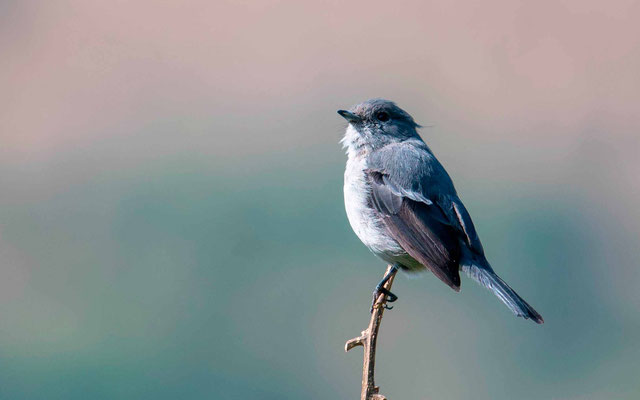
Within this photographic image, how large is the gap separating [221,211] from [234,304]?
21.4 feet

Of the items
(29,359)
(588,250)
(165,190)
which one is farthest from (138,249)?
(588,250)

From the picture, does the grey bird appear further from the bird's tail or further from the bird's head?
the bird's head

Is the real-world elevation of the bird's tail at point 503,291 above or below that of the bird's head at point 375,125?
below

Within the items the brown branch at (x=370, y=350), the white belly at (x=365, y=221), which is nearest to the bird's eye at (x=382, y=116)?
the white belly at (x=365, y=221)

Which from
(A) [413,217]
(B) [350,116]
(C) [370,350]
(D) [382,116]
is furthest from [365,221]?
(C) [370,350]

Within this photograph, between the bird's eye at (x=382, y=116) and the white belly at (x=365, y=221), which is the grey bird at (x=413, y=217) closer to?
the white belly at (x=365, y=221)

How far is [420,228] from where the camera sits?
564 centimetres

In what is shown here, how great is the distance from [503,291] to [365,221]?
116 cm

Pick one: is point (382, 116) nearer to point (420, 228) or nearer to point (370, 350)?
point (420, 228)

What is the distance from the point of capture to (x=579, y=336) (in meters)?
64.5

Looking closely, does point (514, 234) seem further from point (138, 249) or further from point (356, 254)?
point (138, 249)

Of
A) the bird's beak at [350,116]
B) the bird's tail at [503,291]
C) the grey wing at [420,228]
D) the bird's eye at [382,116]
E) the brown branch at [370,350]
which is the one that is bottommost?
the brown branch at [370,350]

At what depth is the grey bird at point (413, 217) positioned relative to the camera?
5438 mm

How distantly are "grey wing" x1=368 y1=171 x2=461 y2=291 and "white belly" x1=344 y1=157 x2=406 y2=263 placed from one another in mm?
53
